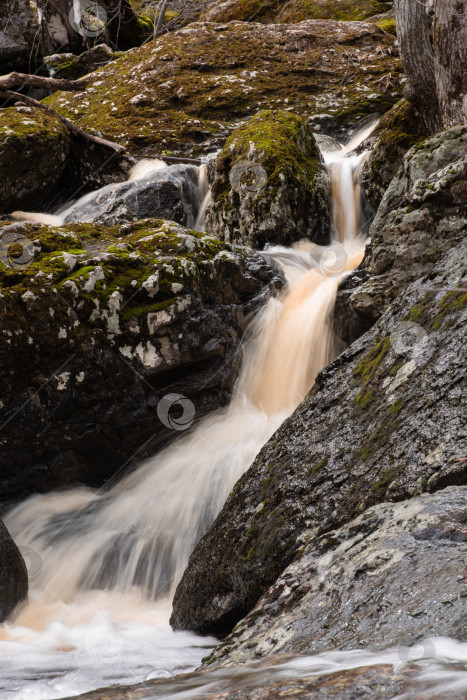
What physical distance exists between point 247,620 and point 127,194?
312 inches

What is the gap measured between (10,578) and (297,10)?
1725 centimetres

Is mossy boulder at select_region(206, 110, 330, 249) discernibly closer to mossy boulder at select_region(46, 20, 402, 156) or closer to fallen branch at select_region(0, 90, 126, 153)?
fallen branch at select_region(0, 90, 126, 153)

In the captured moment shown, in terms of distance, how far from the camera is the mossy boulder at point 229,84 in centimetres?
1142

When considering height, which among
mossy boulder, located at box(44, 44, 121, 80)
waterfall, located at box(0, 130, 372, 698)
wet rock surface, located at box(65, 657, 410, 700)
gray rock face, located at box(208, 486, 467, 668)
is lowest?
waterfall, located at box(0, 130, 372, 698)

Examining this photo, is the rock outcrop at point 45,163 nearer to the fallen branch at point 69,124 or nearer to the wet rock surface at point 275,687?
the fallen branch at point 69,124

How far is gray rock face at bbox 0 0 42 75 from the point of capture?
56.3 feet

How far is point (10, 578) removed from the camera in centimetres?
366

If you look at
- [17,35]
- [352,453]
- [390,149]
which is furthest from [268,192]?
[17,35]

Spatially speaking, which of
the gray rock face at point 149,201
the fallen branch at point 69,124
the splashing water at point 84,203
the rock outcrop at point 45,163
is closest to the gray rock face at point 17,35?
the fallen branch at point 69,124

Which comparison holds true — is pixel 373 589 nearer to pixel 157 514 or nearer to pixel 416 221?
pixel 157 514

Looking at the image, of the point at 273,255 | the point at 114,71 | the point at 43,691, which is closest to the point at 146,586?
the point at 43,691

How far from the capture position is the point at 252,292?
6070 mm

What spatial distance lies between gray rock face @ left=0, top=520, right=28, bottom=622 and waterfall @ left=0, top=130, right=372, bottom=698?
0.31 ft

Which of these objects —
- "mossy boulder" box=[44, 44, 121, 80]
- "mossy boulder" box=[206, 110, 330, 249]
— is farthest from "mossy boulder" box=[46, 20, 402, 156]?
"mossy boulder" box=[206, 110, 330, 249]
